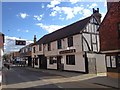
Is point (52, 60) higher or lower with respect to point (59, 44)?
lower

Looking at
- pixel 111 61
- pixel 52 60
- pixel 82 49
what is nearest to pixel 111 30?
pixel 111 61

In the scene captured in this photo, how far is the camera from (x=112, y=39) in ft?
71.4

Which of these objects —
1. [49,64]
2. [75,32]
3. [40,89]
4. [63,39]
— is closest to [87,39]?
[75,32]

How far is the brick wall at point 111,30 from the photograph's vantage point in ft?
69.3

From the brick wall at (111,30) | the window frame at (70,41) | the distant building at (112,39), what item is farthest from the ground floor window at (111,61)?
the window frame at (70,41)

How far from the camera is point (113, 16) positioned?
2172 cm

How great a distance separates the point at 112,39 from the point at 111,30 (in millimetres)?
1036

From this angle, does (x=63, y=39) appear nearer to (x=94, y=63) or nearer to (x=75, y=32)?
(x=75, y=32)

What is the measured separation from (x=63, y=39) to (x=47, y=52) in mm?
8494

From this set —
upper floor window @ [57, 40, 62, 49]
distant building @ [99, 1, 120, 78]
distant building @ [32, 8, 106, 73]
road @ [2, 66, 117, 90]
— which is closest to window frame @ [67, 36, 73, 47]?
distant building @ [32, 8, 106, 73]

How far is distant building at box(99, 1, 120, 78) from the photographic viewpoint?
2089 cm

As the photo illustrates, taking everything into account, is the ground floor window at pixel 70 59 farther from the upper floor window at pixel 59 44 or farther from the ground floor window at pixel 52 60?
the ground floor window at pixel 52 60

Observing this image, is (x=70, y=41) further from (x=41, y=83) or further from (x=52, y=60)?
(x=41, y=83)

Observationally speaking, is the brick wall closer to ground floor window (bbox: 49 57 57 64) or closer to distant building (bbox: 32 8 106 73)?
distant building (bbox: 32 8 106 73)
